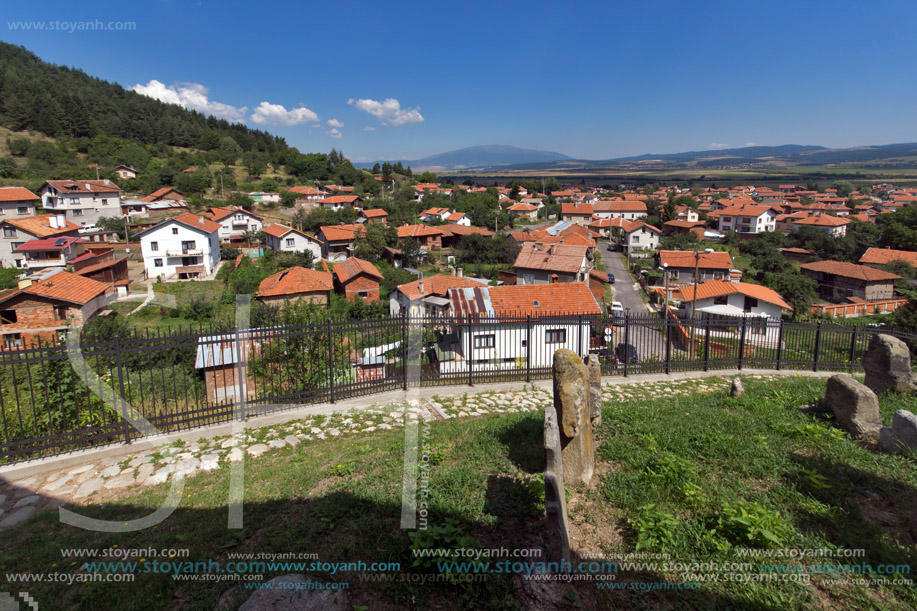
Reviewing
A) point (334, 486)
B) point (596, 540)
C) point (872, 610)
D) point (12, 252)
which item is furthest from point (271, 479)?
point (12, 252)

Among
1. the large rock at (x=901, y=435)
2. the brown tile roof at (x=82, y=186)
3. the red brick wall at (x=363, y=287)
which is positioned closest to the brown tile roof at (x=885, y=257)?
the red brick wall at (x=363, y=287)

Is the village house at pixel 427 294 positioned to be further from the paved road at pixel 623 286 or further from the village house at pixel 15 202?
the village house at pixel 15 202

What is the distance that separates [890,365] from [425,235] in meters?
56.3

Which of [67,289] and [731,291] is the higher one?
[67,289]

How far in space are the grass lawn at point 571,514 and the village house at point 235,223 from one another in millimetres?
61816

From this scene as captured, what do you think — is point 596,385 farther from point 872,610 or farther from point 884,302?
point 884,302

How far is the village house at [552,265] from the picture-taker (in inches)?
1625

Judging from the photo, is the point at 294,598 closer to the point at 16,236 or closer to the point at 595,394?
the point at 595,394

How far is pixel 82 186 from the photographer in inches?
2349

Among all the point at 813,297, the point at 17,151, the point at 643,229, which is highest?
the point at 17,151

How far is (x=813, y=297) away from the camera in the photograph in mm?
45500

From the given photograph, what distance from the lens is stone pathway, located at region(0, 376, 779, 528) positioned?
18.3 ft

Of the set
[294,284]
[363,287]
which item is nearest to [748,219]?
[363,287]

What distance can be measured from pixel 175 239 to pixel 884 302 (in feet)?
223
